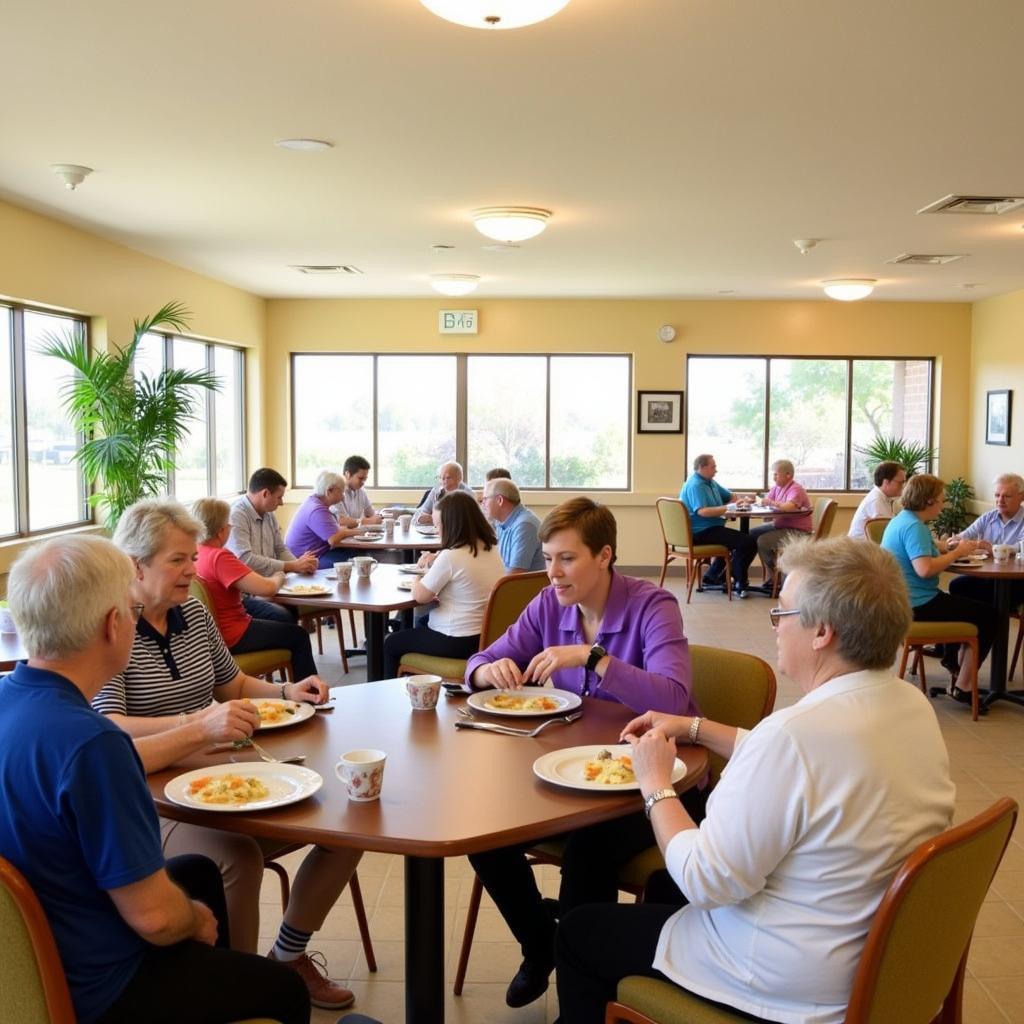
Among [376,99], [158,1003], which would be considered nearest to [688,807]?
[158,1003]

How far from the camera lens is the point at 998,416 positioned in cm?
1002

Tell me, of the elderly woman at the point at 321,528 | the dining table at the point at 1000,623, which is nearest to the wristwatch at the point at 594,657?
the dining table at the point at 1000,623

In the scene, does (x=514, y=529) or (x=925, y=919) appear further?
(x=514, y=529)

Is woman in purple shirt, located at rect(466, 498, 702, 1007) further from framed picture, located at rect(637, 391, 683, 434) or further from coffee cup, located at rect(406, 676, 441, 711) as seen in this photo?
framed picture, located at rect(637, 391, 683, 434)

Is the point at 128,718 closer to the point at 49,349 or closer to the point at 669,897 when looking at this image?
the point at 669,897

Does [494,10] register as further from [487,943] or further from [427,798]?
[487,943]

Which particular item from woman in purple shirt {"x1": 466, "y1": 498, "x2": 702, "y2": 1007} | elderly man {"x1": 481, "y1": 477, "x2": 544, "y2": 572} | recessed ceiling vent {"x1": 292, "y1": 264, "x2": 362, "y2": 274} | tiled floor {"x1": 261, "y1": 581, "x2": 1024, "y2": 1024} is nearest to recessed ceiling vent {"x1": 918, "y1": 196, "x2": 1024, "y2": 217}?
elderly man {"x1": 481, "y1": 477, "x2": 544, "y2": 572}

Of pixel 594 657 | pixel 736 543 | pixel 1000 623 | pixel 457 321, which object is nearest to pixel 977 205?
pixel 1000 623

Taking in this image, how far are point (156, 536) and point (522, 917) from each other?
4.38 feet

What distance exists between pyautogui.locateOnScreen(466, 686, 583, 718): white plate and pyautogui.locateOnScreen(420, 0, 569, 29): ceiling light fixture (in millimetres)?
1757

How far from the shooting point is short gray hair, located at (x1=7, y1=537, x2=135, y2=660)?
1686 millimetres

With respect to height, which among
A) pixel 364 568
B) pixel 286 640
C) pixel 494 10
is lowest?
pixel 286 640

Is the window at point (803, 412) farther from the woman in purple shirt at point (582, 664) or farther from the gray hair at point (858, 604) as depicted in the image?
the gray hair at point (858, 604)

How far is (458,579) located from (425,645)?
37cm
